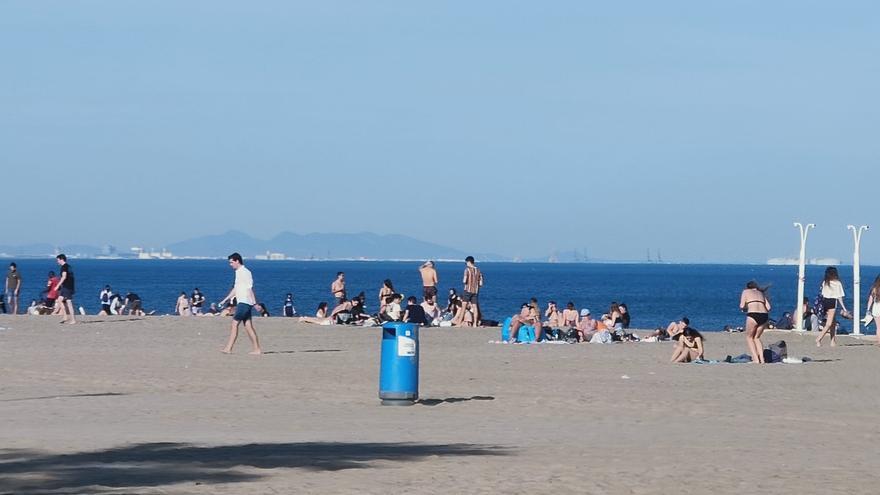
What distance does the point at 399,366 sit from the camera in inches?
597

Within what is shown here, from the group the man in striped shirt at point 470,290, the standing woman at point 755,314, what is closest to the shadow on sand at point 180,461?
the standing woman at point 755,314

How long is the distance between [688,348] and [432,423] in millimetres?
9800

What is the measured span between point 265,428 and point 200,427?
585 mm

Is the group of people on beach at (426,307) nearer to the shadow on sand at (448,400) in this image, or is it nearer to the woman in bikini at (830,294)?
the woman in bikini at (830,294)

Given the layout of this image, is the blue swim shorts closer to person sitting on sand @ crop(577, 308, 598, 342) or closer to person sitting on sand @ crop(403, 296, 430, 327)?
person sitting on sand @ crop(403, 296, 430, 327)

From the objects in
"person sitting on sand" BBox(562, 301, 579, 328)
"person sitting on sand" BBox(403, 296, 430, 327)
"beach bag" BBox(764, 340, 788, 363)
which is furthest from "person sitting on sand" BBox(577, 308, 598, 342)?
"beach bag" BBox(764, 340, 788, 363)

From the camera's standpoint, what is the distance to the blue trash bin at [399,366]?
49.8 ft

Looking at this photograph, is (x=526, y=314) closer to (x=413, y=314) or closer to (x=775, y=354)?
(x=413, y=314)

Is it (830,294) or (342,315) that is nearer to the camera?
(830,294)

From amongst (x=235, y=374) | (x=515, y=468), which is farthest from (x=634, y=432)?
(x=235, y=374)

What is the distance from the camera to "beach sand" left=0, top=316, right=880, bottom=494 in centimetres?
991

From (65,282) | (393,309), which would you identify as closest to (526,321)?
(393,309)

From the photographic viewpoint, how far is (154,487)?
9070 millimetres

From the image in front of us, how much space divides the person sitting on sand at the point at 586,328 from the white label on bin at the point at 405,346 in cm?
1408
